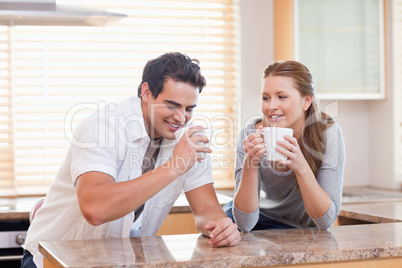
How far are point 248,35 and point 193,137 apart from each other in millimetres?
1782

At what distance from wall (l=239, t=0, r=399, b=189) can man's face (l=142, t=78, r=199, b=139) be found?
1407mm

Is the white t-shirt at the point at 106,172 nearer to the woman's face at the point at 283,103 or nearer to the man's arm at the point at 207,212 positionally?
the man's arm at the point at 207,212

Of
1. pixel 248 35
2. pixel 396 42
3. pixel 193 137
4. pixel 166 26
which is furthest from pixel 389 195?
pixel 193 137

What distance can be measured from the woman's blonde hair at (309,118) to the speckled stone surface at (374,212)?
47 cm

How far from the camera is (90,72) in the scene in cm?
307

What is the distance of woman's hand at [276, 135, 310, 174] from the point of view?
1629 mm

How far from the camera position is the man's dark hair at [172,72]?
186 cm

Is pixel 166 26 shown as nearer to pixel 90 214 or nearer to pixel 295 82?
pixel 295 82

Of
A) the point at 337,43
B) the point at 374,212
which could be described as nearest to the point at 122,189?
the point at 374,212

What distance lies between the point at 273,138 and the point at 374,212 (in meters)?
0.97

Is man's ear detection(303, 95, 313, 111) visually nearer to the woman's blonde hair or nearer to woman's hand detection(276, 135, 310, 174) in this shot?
the woman's blonde hair

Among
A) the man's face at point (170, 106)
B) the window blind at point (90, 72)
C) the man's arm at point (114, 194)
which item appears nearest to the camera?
the man's arm at point (114, 194)

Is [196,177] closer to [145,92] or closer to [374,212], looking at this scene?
[145,92]

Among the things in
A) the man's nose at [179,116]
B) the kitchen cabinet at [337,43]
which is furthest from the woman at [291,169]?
the kitchen cabinet at [337,43]
